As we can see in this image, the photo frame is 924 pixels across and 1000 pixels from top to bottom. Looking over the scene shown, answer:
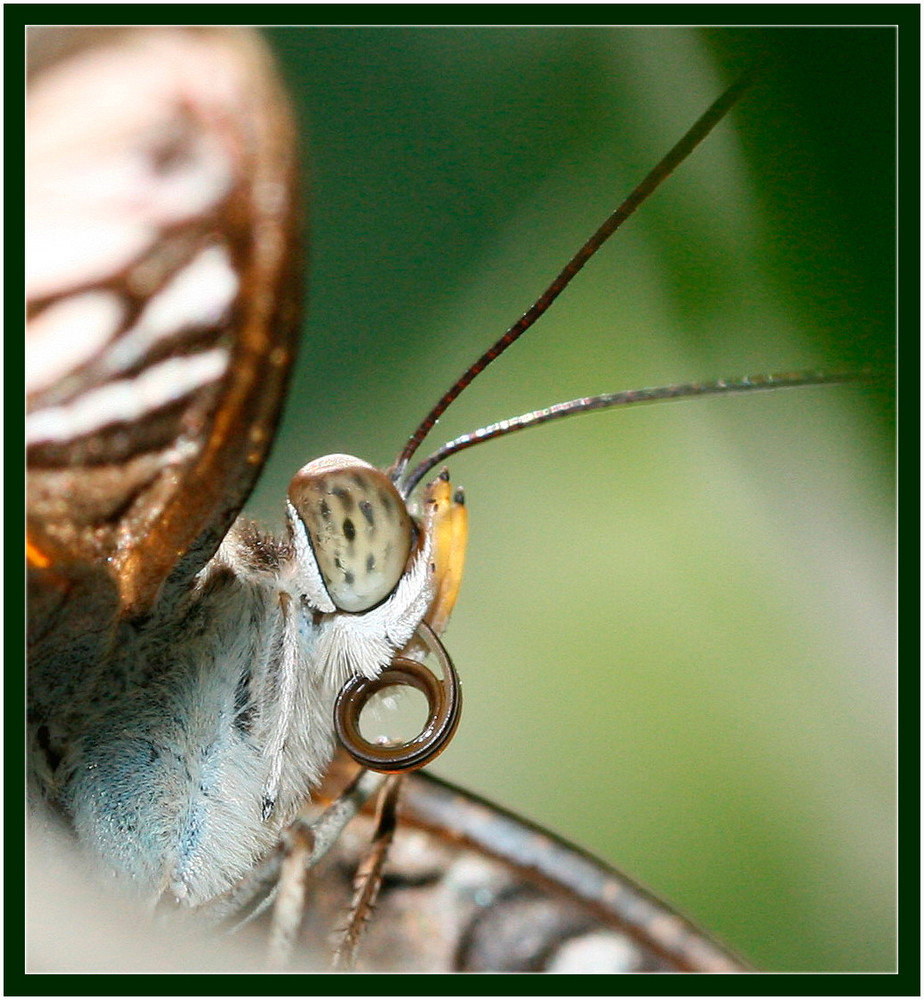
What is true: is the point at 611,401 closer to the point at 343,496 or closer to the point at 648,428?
the point at 343,496

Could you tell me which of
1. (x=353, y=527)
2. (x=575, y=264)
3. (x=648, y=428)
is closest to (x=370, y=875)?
(x=353, y=527)

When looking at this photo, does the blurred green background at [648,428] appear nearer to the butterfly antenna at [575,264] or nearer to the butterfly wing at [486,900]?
the butterfly antenna at [575,264]

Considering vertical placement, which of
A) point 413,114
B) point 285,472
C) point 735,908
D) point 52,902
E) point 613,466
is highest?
point 413,114

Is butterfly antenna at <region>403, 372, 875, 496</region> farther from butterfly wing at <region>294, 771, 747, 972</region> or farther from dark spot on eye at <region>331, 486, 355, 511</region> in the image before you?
butterfly wing at <region>294, 771, 747, 972</region>

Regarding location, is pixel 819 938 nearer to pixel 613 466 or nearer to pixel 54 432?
pixel 613 466

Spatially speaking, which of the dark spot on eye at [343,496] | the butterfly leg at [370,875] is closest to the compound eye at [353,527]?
the dark spot on eye at [343,496]

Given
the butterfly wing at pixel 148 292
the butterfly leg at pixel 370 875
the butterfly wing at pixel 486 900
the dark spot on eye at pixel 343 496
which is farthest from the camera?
the butterfly wing at pixel 486 900

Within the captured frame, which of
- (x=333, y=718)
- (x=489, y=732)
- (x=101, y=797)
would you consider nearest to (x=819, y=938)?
(x=489, y=732)
